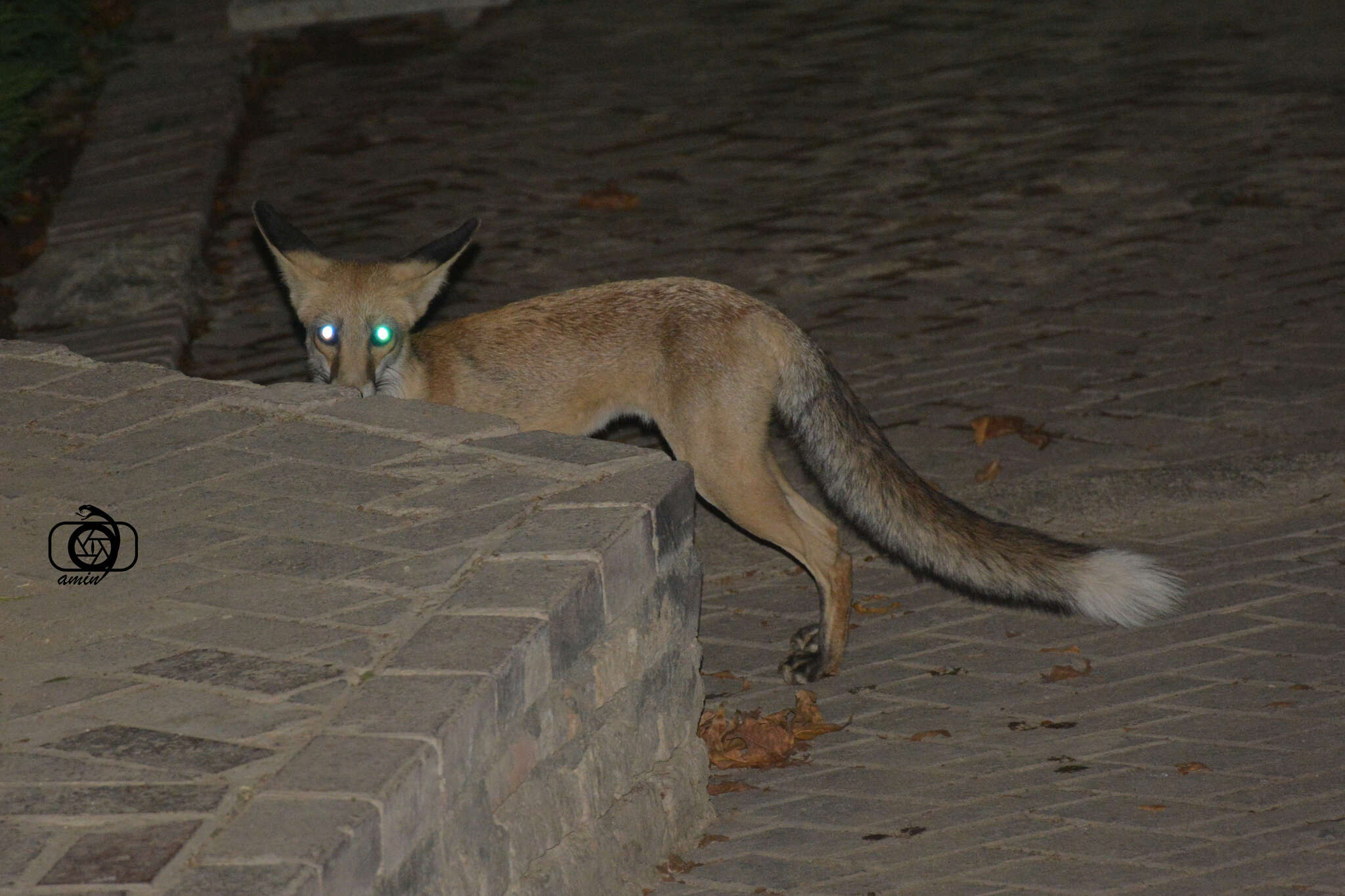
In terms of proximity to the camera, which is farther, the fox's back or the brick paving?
the fox's back

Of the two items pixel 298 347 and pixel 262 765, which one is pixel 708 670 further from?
pixel 298 347

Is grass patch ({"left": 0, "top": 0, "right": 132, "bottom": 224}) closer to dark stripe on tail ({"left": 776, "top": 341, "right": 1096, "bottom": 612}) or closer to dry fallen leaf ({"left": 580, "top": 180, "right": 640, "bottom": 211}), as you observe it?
dry fallen leaf ({"left": 580, "top": 180, "right": 640, "bottom": 211})

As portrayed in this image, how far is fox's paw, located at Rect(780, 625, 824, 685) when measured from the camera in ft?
16.0

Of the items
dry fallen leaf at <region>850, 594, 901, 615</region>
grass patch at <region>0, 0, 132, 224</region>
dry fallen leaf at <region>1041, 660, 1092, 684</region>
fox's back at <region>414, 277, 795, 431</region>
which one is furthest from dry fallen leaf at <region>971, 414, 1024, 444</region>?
grass patch at <region>0, 0, 132, 224</region>

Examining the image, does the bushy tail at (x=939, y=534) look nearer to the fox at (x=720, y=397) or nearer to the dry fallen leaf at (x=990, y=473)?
the fox at (x=720, y=397)

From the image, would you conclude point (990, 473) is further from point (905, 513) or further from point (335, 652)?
point (335, 652)

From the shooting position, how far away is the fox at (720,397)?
15.2ft

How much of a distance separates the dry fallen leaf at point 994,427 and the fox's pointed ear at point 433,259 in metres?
2.38

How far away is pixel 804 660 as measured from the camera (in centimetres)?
493

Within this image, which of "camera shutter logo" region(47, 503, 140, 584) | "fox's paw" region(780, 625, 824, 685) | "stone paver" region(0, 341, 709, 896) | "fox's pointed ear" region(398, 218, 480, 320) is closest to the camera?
"stone paver" region(0, 341, 709, 896)

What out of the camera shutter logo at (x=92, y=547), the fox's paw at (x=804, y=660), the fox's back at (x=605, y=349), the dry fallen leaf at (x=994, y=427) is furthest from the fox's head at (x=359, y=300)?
the dry fallen leaf at (x=994, y=427)

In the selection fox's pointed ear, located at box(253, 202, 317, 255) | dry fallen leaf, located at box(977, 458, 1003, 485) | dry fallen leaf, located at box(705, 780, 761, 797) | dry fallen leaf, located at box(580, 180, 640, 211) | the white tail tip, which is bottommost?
dry fallen leaf, located at box(705, 780, 761, 797)

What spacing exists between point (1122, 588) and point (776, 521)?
115 cm

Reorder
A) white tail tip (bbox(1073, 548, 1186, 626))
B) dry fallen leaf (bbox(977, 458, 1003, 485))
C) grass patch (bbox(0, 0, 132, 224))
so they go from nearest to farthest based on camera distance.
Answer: white tail tip (bbox(1073, 548, 1186, 626))
dry fallen leaf (bbox(977, 458, 1003, 485))
grass patch (bbox(0, 0, 132, 224))
